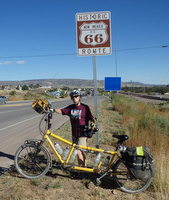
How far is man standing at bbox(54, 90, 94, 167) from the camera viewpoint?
15.5 feet

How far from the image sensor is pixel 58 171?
5070 mm

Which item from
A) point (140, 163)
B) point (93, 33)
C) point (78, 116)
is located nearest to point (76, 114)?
point (78, 116)

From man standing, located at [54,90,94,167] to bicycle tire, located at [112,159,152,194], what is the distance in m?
0.73

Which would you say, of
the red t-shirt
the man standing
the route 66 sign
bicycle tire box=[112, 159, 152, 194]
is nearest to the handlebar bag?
the man standing

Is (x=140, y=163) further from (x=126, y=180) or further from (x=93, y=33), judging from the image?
(x=93, y=33)

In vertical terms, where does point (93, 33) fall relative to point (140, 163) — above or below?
above

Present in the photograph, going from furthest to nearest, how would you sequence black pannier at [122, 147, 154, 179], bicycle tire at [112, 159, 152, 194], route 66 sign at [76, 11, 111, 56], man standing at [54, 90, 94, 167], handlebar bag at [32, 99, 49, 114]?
route 66 sign at [76, 11, 111, 56], man standing at [54, 90, 94, 167], handlebar bag at [32, 99, 49, 114], bicycle tire at [112, 159, 152, 194], black pannier at [122, 147, 154, 179]

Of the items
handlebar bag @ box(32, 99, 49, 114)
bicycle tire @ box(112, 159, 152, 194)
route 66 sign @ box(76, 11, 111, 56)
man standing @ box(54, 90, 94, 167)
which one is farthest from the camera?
route 66 sign @ box(76, 11, 111, 56)

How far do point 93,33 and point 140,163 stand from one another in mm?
2830

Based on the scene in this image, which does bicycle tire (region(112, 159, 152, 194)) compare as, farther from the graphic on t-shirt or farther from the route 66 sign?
the route 66 sign

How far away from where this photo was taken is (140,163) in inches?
158

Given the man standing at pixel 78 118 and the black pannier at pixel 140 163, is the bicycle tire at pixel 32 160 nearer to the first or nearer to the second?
the man standing at pixel 78 118

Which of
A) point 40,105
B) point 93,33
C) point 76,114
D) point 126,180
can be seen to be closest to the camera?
point 126,180

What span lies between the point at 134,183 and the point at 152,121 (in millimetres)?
6601
